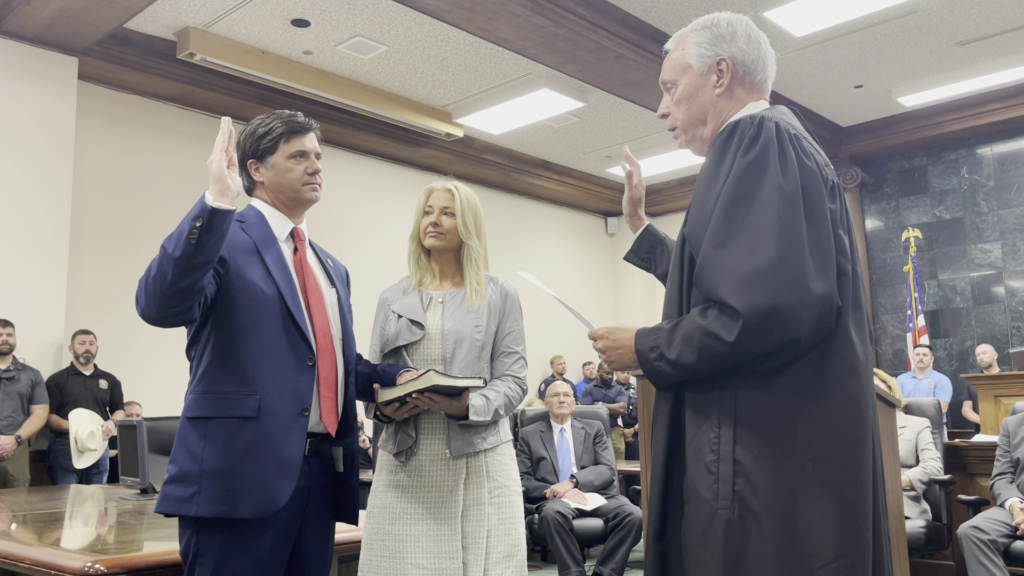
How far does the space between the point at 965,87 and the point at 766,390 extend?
753 cm

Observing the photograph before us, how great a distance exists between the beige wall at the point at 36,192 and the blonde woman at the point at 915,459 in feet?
17.7

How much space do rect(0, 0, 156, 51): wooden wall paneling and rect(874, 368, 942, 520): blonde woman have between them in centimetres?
509

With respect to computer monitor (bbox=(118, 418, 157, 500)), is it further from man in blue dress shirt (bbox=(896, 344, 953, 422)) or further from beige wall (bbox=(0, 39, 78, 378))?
man in blue dress shirt (bbox=(896, 344, 953, 422))

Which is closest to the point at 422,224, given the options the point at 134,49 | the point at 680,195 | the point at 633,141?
the point at 134,49

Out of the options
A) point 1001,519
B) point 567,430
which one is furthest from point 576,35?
point 1001,519

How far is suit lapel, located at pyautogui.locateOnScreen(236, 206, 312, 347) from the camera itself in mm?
1553

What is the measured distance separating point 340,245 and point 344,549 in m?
5.99

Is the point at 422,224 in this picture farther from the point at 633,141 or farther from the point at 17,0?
the point at 633,141

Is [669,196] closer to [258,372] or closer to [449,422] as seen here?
[449,422]

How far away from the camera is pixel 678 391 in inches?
49.5

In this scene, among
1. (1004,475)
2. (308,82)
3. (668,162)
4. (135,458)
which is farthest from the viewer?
(668,162)

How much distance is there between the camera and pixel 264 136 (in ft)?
5.68

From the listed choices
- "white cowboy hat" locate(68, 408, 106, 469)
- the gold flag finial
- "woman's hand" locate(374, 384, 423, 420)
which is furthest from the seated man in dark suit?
the gold flag finial

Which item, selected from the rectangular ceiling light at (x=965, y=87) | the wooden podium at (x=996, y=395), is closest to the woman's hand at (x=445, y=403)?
the wooden podium at (x=996, y=395)
